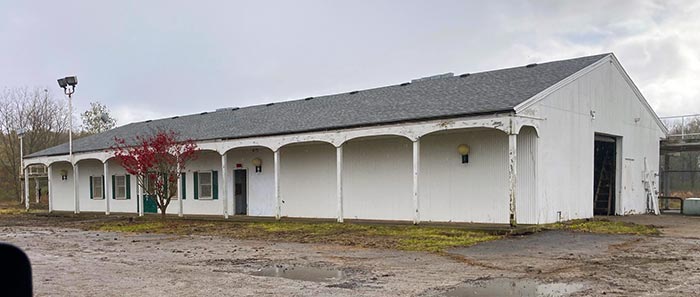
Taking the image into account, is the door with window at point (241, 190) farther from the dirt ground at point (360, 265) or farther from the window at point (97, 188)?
the window at point (97, 188)

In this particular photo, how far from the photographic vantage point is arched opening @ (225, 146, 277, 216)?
2092 centimetres

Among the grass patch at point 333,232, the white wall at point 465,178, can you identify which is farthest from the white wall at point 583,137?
the grass patch at point 333,232

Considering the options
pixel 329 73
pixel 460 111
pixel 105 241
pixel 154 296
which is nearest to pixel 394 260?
pixel 154 296

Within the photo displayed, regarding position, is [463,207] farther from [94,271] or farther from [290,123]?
[94,271]

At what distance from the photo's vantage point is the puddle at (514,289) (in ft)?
22.0

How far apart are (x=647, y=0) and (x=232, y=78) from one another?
67.8 ft

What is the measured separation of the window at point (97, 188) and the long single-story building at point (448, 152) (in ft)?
8.25

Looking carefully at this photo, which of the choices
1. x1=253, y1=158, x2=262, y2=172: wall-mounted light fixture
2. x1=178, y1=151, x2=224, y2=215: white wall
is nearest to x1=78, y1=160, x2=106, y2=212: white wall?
x1=178, y1=151, x2=224, y2=215: white wall

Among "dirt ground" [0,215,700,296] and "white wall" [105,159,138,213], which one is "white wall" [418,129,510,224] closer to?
"dirt ground" [0,215,700,296]

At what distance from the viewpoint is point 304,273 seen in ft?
27.8

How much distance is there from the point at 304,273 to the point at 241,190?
14001 millimetres

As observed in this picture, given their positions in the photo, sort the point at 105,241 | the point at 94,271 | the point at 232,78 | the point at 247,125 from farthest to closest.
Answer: the point at 232,78 < the point at 247,125 < the point at 105,241 < the point at 94,271

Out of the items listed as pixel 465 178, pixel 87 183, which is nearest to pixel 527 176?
pixel 465 178

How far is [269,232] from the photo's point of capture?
15164 mm
